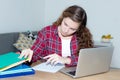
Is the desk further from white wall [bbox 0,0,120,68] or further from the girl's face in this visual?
white wall [bbox 0,0,120,68]

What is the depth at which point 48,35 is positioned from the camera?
1693mm

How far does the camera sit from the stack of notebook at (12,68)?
1230 mm

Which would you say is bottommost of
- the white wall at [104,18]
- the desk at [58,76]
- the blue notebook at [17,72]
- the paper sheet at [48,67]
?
the desk at [58,76]

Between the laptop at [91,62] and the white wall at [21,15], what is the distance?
4.12ft

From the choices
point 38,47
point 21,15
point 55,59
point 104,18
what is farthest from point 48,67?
point 104,18

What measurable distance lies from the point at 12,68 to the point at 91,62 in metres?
0.49

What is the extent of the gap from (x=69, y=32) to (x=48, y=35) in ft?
0.76

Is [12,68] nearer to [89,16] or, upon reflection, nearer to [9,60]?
[9,60]

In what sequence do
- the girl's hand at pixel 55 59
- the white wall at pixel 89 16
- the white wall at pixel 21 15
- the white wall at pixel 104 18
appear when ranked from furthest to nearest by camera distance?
the white wall at pixel 104 18
the white wall at pixel 89 16
the white wall at pixel 21 15
the girl's hand at pixel 55 59

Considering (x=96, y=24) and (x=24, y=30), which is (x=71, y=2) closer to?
(x=96, y=24)

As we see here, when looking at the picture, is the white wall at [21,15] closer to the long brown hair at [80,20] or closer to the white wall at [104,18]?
the white wall at [104,18]

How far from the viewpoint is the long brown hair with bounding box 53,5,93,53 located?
57.7 inches

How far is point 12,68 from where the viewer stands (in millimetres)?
1291

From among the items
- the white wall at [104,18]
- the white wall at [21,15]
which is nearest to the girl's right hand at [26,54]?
the white wall at [21,15]
